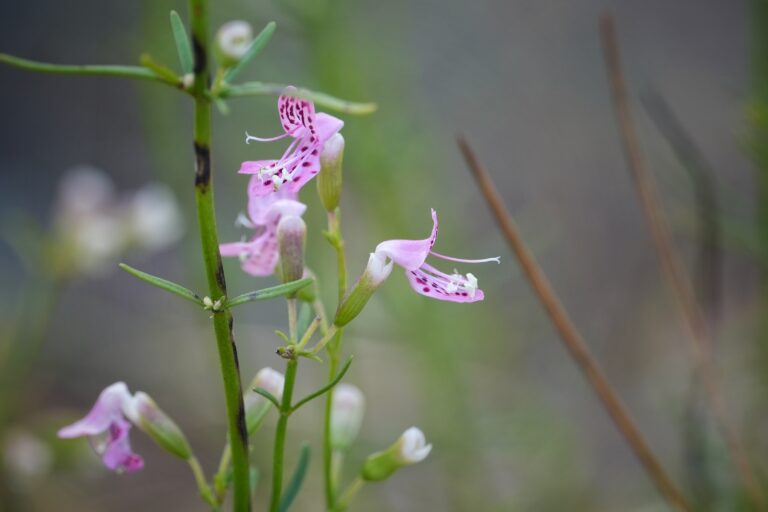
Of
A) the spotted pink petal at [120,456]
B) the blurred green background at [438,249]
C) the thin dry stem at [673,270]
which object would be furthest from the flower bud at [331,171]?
the blurred green background at [438,249]

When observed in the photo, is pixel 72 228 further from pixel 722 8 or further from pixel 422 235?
pixel 722 8

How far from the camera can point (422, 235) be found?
59.6 inches

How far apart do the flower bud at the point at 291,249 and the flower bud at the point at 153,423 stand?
143mm

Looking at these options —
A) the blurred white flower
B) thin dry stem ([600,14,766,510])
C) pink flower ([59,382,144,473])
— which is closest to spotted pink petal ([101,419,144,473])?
pink flower ([59,382,144,473])

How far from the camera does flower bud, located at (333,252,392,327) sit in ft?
1.58

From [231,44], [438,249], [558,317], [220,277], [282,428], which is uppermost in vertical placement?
[231,44]

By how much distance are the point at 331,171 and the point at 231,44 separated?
3.8 inches

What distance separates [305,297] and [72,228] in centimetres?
91

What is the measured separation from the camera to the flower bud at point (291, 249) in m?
0.49

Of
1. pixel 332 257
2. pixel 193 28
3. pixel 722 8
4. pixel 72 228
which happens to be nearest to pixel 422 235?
pixel 332 257

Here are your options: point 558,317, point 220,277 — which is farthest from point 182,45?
point 558,317

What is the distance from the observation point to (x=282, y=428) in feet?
1.57

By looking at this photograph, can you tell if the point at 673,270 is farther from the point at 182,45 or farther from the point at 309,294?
the point at 182,45

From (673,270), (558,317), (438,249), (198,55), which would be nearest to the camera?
(198,55)
